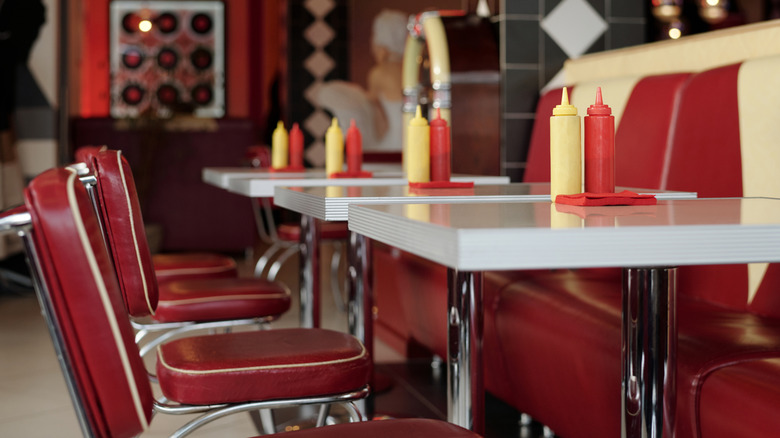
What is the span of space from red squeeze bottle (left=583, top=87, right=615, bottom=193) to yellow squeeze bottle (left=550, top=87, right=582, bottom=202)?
0.7 inches

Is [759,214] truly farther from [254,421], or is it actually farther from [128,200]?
[254,421]

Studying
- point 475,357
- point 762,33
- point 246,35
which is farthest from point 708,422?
point 246,35

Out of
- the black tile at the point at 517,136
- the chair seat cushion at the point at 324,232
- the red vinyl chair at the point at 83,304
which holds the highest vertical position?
the black tile at the point at 517,136

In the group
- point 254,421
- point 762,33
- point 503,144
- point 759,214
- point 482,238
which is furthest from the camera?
point 503,144

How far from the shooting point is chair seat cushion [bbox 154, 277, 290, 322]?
220 cm

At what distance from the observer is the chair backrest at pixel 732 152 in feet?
6.70

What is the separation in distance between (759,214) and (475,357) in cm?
67

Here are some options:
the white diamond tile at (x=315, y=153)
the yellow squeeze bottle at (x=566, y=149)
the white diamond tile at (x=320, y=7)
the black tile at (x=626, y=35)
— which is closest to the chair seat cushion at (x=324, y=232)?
the black tile at (x=626, y=35)

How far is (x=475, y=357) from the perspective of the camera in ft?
5.45

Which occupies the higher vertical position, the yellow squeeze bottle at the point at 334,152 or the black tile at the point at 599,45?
the black tile at the point at 599,45

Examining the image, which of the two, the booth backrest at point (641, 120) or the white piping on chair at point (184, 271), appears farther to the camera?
the white piping on chair at point (184, 271)

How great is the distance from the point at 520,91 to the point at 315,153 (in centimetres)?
473

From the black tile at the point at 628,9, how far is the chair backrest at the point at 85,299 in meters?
3.15

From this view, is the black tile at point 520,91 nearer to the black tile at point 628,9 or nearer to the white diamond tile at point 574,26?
the white diamond tile at point 574,26
